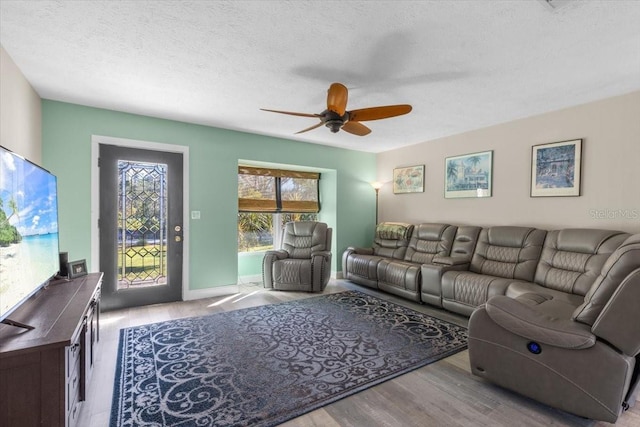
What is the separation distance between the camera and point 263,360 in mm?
2424

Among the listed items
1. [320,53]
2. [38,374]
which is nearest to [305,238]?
[320,53]

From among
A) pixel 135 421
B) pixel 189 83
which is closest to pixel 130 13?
pixel 189 83

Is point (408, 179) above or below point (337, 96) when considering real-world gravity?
below

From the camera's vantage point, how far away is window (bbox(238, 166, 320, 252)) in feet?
16.8

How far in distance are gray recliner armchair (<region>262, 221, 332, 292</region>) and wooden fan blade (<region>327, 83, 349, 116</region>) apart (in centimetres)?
256

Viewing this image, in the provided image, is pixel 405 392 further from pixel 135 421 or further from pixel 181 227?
pixel 181 227

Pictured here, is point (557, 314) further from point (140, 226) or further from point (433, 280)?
point (140, 226)

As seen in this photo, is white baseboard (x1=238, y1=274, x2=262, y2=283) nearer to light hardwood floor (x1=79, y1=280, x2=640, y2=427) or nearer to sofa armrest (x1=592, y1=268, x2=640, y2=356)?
light hardwood floor (x1=79, y1=280, x2=640, y2=427)

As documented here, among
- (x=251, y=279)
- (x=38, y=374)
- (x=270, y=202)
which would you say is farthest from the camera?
(x=270, y=202)

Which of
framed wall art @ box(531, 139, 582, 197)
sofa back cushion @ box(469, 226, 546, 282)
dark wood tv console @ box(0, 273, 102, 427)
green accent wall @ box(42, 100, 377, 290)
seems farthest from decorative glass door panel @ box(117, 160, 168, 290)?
framed wall art @ box(531, 139, 582, 197)

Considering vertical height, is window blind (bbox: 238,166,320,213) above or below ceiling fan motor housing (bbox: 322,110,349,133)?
below

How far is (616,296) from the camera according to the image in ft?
5.14

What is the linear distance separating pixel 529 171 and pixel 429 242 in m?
1.61

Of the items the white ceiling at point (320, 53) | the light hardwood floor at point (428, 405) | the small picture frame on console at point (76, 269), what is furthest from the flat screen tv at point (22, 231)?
the white ceiling at point (320, 53)
